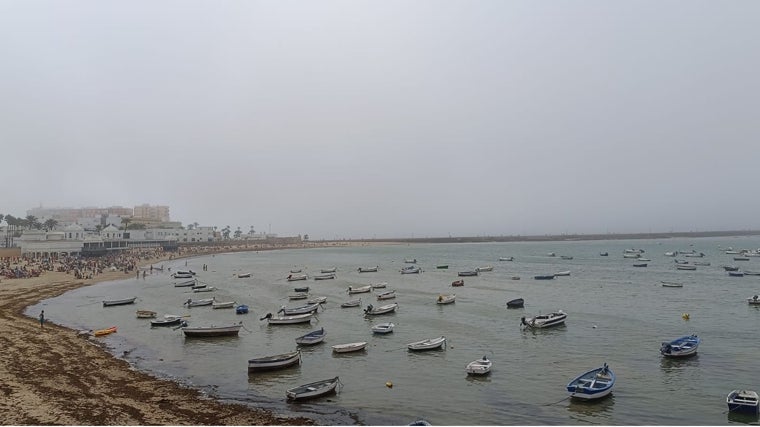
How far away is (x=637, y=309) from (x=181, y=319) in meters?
42.8

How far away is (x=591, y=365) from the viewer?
28719 mm

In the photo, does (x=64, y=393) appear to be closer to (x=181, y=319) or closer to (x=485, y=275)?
(x=181, y=319)

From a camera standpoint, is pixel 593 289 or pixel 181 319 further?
pixel 593 289

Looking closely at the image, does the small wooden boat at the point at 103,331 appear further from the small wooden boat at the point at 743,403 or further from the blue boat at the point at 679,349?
the small wooden boat at the point at 743,403

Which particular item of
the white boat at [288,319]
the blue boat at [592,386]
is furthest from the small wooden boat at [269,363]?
the blue boat at [592,386]

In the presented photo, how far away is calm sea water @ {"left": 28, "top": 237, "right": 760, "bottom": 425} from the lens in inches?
877

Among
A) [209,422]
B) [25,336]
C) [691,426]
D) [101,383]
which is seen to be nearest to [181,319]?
[25,336]

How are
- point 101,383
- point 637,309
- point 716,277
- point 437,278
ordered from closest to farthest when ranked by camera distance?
point 101,383
point 637,309
point 716,277
point 437,278

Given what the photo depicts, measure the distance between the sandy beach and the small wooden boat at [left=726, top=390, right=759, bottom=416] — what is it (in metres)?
18.1

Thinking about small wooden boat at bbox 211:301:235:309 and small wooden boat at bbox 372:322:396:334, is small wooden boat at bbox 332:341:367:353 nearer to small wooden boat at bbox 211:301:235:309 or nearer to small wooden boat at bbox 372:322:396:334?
small wooden boat at bbox 372:322:396:334

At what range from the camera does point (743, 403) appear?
21.0 metres

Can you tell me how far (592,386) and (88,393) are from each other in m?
23.2

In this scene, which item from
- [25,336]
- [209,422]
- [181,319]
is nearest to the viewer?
[209,422]

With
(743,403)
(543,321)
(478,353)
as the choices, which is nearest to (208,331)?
(478,353)
